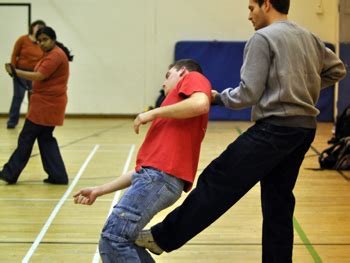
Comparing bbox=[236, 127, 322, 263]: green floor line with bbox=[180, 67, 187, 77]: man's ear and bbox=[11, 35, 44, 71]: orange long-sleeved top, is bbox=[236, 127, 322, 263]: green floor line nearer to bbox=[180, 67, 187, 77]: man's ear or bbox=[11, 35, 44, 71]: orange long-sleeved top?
bbox=[180, 67, 187, 77]: man's ear

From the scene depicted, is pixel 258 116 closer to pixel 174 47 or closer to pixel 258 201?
pixel 258 201

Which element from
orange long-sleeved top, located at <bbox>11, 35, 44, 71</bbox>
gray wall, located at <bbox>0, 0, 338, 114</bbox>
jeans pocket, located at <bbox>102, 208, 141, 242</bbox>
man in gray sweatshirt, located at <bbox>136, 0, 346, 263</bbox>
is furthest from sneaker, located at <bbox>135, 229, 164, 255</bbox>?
gray wall, located at <bbox>0, 0, 338, 114</bbox>

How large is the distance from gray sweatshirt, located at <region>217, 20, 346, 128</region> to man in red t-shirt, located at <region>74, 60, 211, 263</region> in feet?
0.69

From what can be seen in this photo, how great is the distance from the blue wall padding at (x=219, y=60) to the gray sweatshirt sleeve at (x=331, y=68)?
29.2ft

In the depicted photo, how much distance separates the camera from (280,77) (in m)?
3.12

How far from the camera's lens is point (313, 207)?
19.5ft

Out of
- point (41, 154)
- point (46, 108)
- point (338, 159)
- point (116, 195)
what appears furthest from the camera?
point (338, 159)

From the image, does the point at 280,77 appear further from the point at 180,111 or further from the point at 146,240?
the point at 146,240

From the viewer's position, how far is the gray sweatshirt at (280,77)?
3.12 meters

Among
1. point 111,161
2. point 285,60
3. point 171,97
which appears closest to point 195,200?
point 171,97

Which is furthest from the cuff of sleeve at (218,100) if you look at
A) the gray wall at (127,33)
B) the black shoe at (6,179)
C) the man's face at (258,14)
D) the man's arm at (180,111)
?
the gray wall at (127,33)

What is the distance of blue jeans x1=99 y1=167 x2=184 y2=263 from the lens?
3.00m

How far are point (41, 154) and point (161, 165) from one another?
3871mm

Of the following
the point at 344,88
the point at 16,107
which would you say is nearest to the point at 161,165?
the point at 16,107
